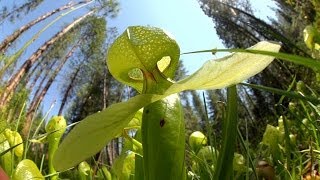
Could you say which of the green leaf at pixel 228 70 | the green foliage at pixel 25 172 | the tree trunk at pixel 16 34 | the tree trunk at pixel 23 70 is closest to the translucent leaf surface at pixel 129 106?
the green leaf at pixel 228 70

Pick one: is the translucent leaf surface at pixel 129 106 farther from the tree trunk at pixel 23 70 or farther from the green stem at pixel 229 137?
the tree trunk at pixel 23 70

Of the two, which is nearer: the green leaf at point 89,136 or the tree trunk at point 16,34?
the green leaf at point 89,136

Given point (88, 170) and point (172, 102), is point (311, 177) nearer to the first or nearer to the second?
point (172, 102)

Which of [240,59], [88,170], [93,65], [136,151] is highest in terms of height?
[240,59]

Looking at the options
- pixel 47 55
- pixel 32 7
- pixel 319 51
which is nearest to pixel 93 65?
pixel 47 55

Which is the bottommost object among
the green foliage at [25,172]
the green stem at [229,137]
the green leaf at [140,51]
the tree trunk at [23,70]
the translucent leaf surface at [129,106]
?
the tree trunk at [23,70]

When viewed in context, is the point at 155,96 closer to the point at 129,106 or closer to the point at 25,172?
the point at 129,106

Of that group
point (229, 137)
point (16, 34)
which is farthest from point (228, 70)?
point (16, 34)
